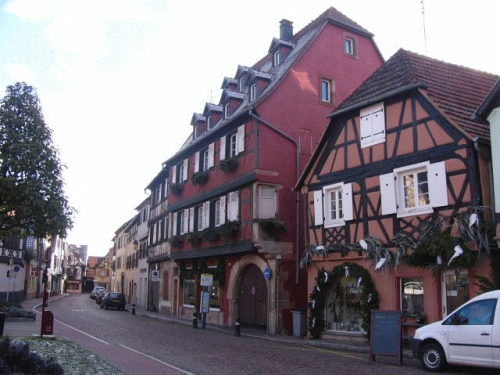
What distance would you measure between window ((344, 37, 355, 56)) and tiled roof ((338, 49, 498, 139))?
7.65m

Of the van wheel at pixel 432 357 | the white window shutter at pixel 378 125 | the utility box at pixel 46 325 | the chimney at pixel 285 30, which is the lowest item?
the van wheel at pixel 432 357

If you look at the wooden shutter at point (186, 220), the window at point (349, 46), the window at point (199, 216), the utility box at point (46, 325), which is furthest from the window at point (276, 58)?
the utility box at point (46, 325)

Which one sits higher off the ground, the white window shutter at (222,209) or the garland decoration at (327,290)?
the white window shutter at (222,209)

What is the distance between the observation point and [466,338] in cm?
1142

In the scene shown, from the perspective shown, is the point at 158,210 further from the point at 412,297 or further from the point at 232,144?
the point at 412,297

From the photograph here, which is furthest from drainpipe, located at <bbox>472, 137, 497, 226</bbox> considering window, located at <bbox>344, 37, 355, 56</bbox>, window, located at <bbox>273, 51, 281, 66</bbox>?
window, located at <bbox>273, 51, 281, 66</bbox>

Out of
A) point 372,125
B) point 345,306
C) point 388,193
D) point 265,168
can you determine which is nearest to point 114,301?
point 265,168

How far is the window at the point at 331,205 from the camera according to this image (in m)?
19.2

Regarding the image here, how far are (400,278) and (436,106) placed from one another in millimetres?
5173

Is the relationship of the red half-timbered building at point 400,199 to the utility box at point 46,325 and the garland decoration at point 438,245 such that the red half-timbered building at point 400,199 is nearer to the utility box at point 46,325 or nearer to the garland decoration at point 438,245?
the garland decoration at point 438,245

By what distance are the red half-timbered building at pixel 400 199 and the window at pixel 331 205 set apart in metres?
0.04

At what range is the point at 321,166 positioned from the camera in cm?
2064

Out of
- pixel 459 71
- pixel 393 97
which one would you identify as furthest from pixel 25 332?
pixel 459 71

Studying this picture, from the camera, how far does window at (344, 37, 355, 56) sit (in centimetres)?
2726
